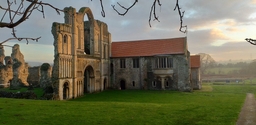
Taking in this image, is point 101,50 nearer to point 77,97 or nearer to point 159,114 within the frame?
point 77,97

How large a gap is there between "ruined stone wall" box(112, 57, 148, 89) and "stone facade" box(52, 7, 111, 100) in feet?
5.11

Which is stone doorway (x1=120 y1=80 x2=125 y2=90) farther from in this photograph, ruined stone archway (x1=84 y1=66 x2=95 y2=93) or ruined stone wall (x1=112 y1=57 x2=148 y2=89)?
ruined stone archway (x1=84 y1=66 x2=95 y2=93)

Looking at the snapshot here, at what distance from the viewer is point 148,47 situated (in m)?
39.1

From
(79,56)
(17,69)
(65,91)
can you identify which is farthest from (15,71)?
(65,91)

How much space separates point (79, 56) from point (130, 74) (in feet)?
36.8

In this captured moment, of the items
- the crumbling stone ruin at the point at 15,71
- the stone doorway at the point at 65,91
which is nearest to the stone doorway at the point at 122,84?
the stone doorway at the point at 65,91

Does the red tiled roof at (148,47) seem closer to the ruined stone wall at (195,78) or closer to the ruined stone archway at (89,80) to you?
the ruined stone wall at (195,78)

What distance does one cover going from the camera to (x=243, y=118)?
13836 millimetres

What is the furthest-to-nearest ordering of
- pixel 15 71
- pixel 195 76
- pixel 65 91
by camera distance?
1. pixel 195 76
2. pixel 15 71
3. pixel 65 91

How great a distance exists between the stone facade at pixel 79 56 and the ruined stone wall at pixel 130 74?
156 centimetres

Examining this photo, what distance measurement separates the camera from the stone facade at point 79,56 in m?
25.4

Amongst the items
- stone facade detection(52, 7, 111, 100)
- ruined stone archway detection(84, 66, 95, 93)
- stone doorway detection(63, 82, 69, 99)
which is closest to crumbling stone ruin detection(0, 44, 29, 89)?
ruined stone archway detection(84, 66, 95, 93)

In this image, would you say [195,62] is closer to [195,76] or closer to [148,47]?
[195,76]

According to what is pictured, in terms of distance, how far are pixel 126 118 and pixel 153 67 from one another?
24.3 meters
